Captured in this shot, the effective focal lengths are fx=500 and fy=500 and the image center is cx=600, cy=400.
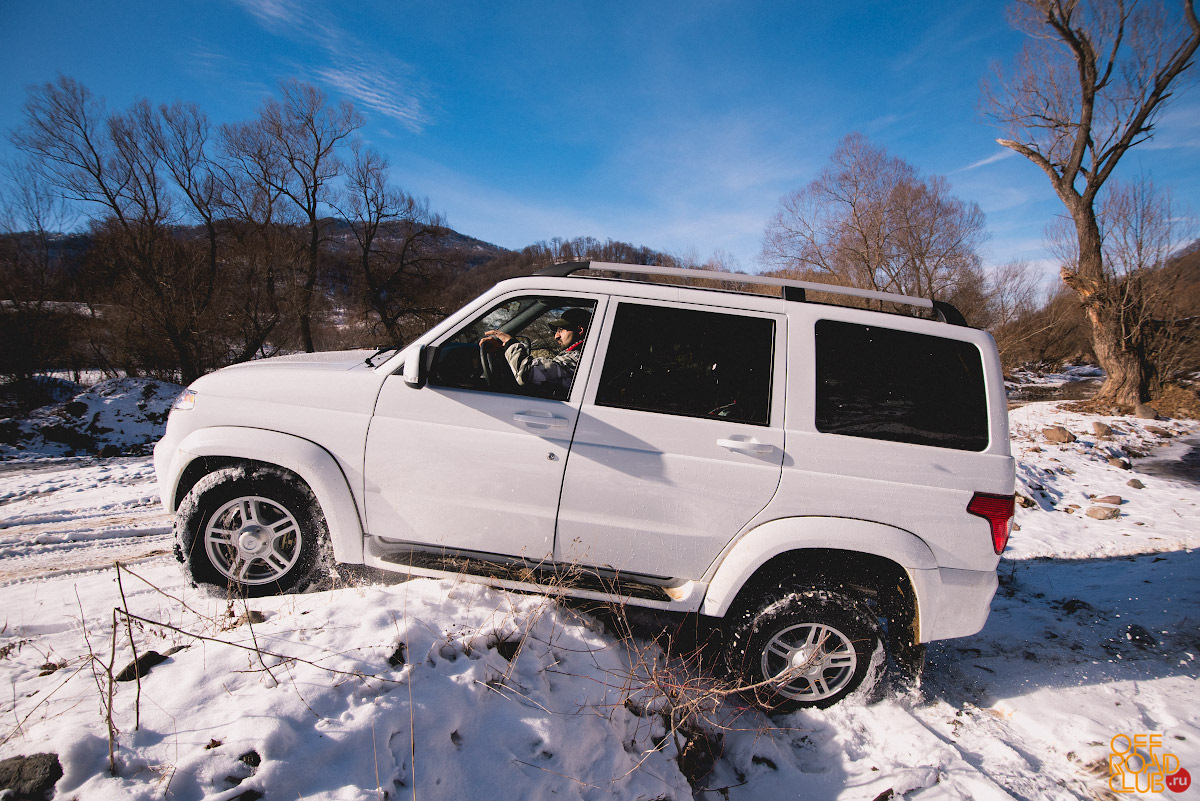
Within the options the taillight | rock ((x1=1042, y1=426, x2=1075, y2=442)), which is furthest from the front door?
rock ((x1=1042, y1=426, x2=1075, y2=442))

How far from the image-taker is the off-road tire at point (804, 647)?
257cm

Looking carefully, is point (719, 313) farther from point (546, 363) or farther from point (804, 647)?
point (804, 647)

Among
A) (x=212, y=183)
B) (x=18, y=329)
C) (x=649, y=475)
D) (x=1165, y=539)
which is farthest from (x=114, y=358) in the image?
(x=1165, y=539)

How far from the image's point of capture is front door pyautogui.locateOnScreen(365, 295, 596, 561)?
102 inches

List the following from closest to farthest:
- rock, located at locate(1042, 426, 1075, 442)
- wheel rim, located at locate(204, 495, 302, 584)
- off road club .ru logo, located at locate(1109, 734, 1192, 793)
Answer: off road club .ru logo, located at locate(1109, 734, 1192, 793), wheel rim, located at locate(204, 495, 302, 584), rock, located at locate(1042, 426, 1075, 442)

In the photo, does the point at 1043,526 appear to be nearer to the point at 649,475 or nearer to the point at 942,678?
the point at 942,678

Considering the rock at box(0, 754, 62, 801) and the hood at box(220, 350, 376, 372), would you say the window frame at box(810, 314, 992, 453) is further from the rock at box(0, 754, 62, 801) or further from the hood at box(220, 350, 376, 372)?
the rock at box(0, 754, 62, 801)

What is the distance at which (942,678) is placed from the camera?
3148 millimetres

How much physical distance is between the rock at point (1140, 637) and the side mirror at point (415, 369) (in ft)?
16.5

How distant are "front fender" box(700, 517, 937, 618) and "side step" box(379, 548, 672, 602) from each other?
446 mm

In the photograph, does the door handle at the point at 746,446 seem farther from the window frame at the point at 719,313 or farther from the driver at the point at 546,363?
Answer: the driver at the point at 546,363

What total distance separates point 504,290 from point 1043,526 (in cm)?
731

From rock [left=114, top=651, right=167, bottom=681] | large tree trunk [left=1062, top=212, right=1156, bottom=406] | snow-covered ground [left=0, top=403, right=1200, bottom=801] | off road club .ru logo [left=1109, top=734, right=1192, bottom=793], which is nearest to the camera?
snow-covered ground [left=0, top=403, right=1200, bottom=801]

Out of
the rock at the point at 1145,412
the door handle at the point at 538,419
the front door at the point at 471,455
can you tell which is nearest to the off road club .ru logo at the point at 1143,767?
the front door at the point at 471,455
